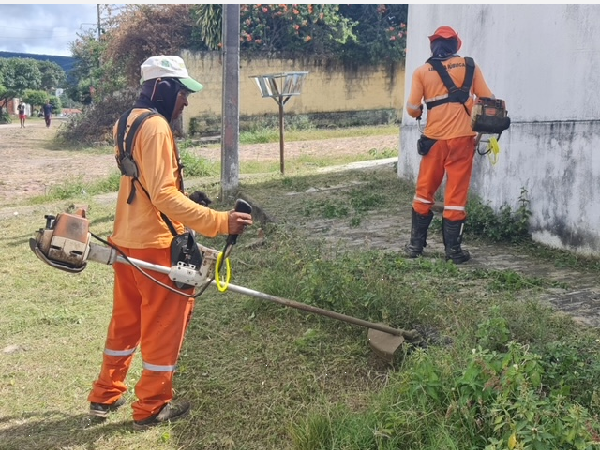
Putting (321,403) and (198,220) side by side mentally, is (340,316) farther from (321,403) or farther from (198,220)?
(198,220)

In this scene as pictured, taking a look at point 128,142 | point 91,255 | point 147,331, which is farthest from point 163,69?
point 147,331

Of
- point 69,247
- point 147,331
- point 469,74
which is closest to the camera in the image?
point 69,247

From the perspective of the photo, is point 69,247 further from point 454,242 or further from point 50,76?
point 50,76

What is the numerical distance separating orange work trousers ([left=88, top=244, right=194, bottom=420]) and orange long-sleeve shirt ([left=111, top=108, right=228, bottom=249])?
0.11m

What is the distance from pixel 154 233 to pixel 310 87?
17913 mm

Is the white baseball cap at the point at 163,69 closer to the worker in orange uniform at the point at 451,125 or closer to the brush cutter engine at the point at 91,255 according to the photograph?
the brush cutter engine at the point at 91,255

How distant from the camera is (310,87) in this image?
68.1ft

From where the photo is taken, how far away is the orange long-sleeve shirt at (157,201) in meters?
3.24

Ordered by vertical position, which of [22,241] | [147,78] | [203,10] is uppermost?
[203,10]

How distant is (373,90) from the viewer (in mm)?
21594

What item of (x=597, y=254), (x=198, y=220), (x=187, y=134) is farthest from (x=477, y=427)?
(x=187, y=134)

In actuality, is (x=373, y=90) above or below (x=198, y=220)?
above

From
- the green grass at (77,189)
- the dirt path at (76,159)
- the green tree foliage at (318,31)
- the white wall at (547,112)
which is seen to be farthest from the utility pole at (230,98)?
the green tree foliage at (318,31)

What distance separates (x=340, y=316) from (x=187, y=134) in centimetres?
1630
